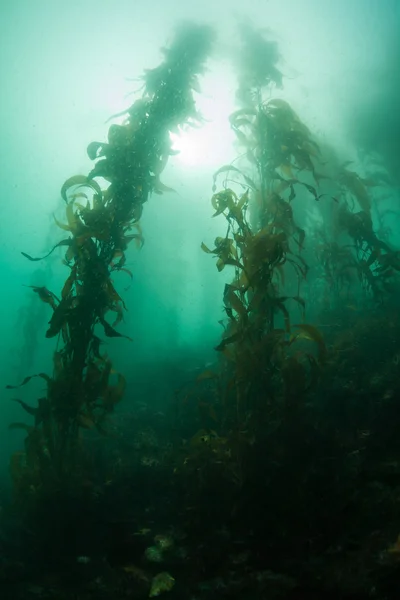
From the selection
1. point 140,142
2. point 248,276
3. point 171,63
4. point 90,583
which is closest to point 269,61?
point 171,63

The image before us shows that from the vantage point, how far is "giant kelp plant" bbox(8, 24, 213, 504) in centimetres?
411

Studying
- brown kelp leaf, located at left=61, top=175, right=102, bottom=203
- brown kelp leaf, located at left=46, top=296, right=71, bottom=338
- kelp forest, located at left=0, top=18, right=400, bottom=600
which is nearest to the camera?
kelp forest, located at left=0, top=18, right=400, bottom=600

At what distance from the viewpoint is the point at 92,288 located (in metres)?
4.58

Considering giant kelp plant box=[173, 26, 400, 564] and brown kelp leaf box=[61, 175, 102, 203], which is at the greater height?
brown kelp leaf box=[61, 175, 102, 203]

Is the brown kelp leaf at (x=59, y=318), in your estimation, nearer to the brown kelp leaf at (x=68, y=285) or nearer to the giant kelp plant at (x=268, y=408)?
the brown kelp leaf at (x=68, y=285)

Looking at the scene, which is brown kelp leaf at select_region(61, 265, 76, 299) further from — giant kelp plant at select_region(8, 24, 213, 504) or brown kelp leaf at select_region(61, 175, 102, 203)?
brown kelp leaf at select_region(61, 175, 102, 203)

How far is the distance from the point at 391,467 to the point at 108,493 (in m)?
3.13

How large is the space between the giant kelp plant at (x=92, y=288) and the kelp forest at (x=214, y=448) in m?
0.02

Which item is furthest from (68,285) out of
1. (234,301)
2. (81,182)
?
(234,301)

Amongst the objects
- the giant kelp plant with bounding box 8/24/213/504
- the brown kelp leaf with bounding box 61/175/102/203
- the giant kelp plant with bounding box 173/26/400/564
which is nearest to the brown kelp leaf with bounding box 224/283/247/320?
the giant kelp plant with bounding box 173/26/400/564

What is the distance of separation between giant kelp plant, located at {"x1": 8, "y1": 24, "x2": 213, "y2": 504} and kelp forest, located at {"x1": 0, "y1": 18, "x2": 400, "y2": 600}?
0.8 inches

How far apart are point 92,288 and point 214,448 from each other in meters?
2.56

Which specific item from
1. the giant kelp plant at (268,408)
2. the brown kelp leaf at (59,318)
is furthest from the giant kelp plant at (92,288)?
the giant kelp plant at (268,408)

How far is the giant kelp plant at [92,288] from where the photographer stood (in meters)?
4.11
